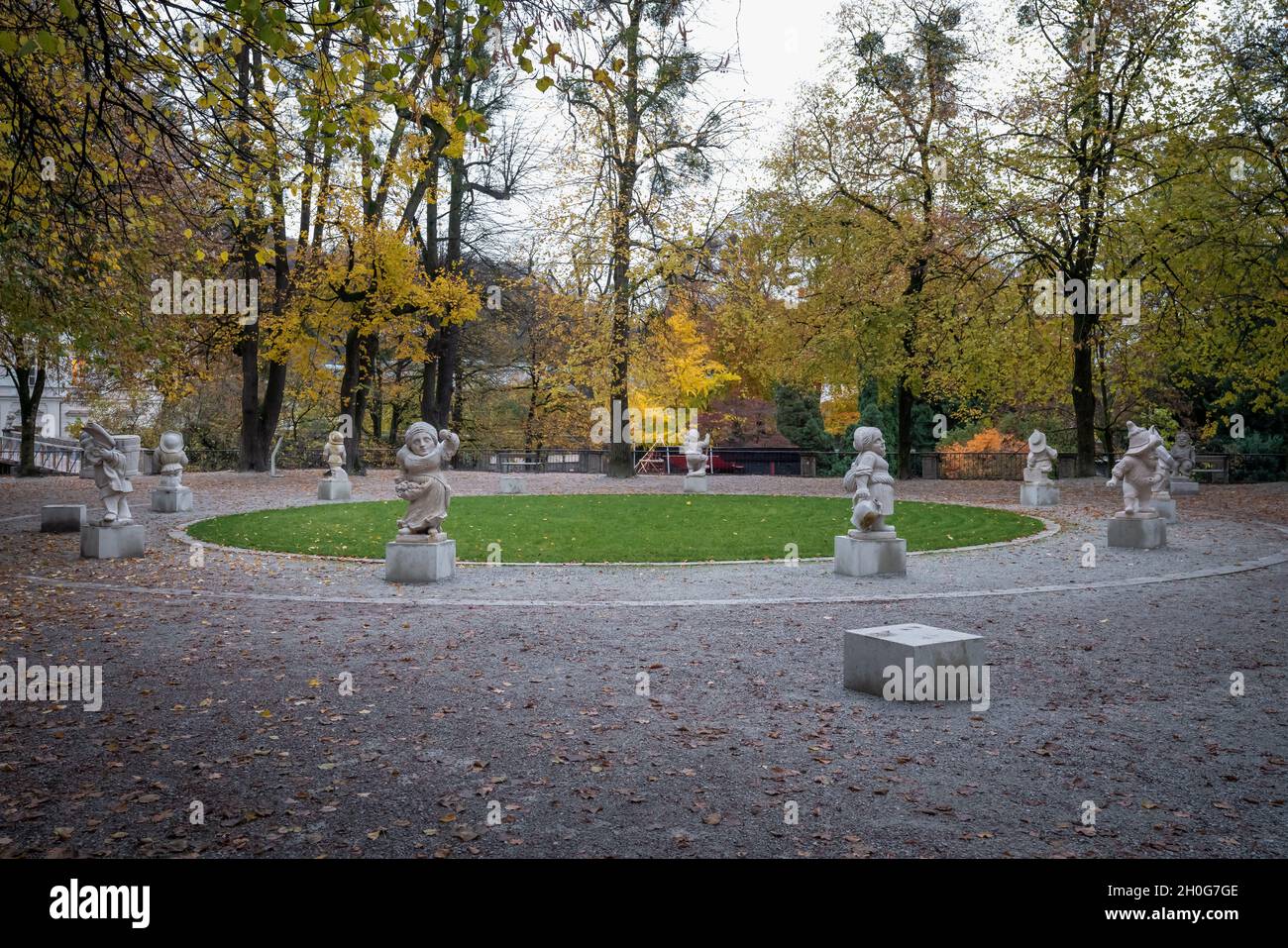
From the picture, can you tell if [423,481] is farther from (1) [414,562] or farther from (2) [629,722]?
(2) [629,722]

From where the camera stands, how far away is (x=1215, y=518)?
1819cm

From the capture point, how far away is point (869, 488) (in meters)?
12.0

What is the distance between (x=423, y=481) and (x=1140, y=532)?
10.3m

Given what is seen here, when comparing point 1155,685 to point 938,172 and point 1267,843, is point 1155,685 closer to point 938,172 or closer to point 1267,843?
point 1267,843

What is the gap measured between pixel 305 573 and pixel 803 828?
896 centimetres

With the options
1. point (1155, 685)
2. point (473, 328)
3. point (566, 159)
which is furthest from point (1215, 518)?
point (473, 328)

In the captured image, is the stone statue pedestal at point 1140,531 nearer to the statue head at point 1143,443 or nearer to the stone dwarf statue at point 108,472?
the statue head at point 1143,443

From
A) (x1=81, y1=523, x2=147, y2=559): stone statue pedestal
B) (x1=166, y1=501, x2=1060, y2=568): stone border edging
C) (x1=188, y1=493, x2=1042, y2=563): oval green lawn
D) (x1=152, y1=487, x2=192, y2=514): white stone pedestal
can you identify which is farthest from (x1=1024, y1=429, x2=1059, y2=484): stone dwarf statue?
(x1=152, y1=487, x2=192, y2=514): white stone pedestal

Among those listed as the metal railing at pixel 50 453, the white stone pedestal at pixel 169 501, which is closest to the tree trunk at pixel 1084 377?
the white stone pedestal at pixel 169 501

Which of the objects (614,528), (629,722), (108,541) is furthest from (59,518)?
(629,722)

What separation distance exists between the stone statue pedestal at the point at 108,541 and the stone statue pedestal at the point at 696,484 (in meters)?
14.7

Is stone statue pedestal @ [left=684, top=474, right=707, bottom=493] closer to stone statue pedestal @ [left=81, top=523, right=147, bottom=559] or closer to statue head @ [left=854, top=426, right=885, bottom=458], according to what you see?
statue head @ [left=854, top=426, right=885, bottom=458]

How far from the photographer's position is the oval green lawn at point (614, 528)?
13.9m

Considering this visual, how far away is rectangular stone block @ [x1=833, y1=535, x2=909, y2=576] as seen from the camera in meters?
11.7
